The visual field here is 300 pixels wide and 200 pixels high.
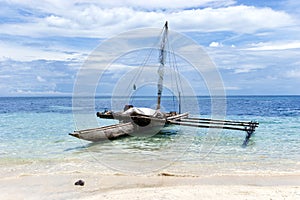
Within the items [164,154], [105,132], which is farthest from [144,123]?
[164,154]

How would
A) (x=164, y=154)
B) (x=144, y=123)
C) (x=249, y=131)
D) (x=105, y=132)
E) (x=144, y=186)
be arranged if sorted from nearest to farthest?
(x=144, y=186) → (x=164, y=154) → (x=105, y=132) → (x=249, y=131) → (x=144, y=123)

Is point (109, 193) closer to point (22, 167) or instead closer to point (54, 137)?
point (22, 167)

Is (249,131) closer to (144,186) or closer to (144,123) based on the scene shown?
(144,123)

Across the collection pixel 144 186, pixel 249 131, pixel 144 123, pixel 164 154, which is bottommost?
pixel 249 131

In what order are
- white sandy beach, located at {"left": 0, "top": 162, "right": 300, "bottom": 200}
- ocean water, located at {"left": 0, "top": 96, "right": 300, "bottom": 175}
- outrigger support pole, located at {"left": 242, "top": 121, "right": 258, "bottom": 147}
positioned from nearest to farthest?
white sandy beach, located at {"left": 0, "top": 162, "right": 300, "bottom": 200}
ocean water, located at {"left": 0, "top": 96, "right": 300, "bottom": 175}
outrigger support pole, located at {"left": 242, "top": 121, "right": 258, "bottom": 147}

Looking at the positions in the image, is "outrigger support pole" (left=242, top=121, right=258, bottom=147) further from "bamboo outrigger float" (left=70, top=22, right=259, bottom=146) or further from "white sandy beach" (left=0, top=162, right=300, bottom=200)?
"white sandy beach" (left=0, top=162, right=300, bottom=200)

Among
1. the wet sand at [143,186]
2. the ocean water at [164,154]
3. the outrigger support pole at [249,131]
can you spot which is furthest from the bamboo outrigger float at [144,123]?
the wet sand at [143,186]

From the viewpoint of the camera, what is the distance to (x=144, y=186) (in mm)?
8406

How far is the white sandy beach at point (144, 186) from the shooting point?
7.30 metres

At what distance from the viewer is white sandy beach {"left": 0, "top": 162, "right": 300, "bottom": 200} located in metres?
7.30

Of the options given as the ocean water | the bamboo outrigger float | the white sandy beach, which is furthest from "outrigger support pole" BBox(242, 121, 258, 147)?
the white sandy beach

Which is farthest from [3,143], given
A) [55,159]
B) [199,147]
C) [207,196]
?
[207,196]

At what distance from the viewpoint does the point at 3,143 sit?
Answer: 16062 mm

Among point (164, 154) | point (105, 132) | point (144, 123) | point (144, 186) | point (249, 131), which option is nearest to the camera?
point (144, 186)
